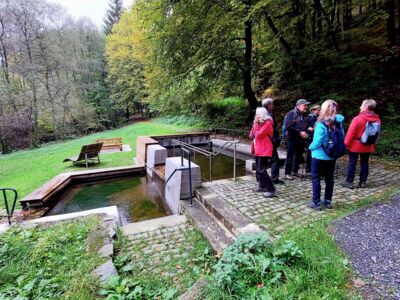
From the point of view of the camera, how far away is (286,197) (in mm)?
4344

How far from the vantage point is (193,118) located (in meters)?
20.0

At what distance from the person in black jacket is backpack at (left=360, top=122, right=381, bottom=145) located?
0.94 m

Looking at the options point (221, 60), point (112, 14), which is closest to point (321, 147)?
point (221, 60)

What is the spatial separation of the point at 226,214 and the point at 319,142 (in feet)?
5.80

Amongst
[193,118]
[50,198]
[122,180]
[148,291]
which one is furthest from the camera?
[193,118]

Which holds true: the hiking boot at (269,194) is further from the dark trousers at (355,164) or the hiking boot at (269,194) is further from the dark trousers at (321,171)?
the dark trousers at (355,164)

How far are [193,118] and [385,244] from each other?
18.0 m

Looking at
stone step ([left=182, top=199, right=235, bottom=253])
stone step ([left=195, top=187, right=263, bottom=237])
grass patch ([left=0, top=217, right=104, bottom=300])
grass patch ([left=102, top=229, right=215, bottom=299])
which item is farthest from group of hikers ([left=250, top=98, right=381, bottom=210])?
grass patch ([left=0, top=217, right=104, bottom=300])

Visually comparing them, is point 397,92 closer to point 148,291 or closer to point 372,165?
point 372,165

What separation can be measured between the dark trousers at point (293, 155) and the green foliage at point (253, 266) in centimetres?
296

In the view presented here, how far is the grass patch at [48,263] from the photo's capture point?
2469 mm

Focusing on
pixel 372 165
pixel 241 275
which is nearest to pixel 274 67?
pixel 372 165

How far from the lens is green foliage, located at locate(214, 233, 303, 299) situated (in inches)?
83.9

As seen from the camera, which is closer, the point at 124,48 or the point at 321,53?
the point at 321,53
